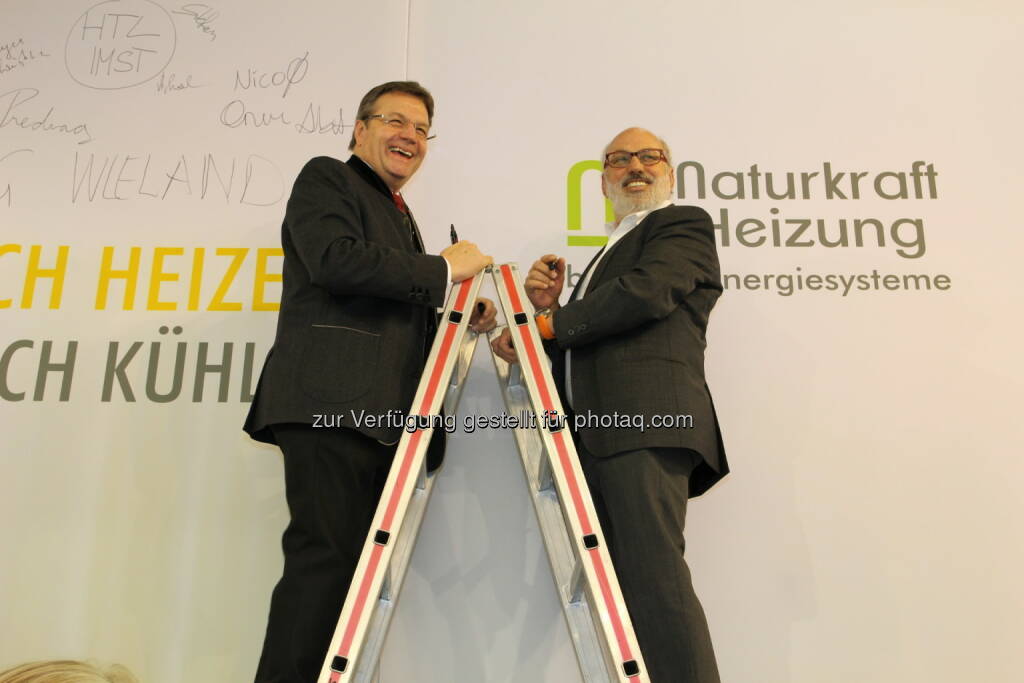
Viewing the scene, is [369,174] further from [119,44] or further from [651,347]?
[119,44]

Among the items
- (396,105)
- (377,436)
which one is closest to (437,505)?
(377,436)

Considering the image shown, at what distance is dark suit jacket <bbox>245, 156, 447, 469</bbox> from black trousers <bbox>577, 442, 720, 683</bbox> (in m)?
0.46

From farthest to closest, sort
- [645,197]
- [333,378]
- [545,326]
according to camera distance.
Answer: [645,197] → [545,326] → [333,378]

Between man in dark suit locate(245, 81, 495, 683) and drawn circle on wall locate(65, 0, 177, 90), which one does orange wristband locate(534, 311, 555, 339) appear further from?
drawn circle on wall locate(65, 0, 177, 90)

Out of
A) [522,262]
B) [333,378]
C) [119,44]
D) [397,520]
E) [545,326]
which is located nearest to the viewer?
[397,520]

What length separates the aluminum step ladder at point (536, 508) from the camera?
147cm

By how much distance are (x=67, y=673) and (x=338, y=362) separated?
0.84m

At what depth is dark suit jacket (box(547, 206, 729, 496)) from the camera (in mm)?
1709

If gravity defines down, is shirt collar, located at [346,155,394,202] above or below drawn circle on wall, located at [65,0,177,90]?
below

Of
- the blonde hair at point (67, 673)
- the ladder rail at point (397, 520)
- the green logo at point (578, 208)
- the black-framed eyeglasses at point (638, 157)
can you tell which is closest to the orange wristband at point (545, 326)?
the ladder rail at point (397, 520)

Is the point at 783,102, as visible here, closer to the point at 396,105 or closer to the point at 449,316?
the point at 396,105

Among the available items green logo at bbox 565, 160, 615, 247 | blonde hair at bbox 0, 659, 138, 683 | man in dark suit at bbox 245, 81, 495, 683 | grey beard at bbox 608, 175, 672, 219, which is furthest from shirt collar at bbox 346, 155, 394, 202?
blonde hair at bbox 0, 659, 138, 683

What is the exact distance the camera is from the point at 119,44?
2811 mm

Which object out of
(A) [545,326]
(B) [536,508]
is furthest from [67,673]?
(A) [545,326]
